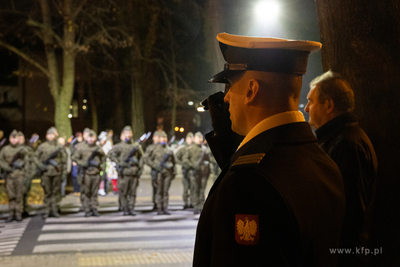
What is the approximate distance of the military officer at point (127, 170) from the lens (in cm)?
1026

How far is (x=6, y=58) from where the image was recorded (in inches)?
1275

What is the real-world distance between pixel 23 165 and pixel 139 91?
12206mm

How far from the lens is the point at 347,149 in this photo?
2.40 metres

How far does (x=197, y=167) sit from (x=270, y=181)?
33.0 feet

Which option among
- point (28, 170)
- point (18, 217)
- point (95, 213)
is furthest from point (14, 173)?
point (95, 213)

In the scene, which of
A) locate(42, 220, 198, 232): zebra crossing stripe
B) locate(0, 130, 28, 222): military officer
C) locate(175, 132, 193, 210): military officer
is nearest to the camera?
locate(42, 220, 198, 232): zebra crossing stripe

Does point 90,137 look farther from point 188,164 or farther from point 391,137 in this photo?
point 391,137

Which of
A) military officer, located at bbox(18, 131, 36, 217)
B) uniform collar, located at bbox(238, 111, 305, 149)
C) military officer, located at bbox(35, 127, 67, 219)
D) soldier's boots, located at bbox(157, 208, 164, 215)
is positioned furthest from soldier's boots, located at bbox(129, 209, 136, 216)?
uniform collar, located at bbox(238, 111, 305, 149)

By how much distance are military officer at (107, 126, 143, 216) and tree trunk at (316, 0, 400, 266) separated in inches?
317

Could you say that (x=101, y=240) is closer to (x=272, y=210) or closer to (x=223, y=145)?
(x=223, y=145)

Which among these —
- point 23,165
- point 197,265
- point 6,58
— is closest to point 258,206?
point 197,265

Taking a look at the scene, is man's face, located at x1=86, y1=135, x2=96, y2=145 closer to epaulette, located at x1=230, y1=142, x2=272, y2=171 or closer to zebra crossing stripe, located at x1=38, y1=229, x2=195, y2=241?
Answer: zebra crossing stripe, located at x1=38, y1=229, x2=195, y2=241

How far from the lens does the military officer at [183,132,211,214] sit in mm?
10969

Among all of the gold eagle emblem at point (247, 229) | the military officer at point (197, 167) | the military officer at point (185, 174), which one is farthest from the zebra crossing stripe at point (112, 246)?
the gold eagle emblem at point (247, 229)
